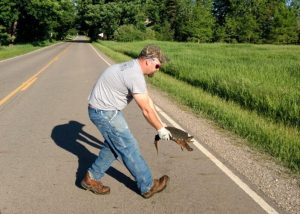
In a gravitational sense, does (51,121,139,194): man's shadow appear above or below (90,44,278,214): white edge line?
below

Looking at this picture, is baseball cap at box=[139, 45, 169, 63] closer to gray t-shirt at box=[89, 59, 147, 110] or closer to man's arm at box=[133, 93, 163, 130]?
gray t-shirt at box=[89, 59, 147, 110]

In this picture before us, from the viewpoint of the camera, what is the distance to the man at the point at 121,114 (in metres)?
4.79

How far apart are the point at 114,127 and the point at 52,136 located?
11.8 feet

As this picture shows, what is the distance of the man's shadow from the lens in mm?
5992

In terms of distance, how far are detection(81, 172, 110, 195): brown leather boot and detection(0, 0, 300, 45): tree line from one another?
198 ft

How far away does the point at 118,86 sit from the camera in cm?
491

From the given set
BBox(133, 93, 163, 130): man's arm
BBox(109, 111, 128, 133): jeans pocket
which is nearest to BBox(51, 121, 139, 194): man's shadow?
BBox(109, 111, 128, 133): jeans pocket

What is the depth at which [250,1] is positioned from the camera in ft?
374

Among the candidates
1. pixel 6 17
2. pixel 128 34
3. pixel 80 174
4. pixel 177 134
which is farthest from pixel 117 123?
pixel 128 34

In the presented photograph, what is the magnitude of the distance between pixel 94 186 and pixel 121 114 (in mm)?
928

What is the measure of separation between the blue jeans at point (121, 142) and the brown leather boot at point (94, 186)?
1.16 ft

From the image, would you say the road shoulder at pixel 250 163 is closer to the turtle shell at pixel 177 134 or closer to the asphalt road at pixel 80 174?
the asphalt road at pixel 80 174

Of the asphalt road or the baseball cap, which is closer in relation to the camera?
the baseball cap

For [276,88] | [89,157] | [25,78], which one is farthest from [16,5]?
[89,157]
